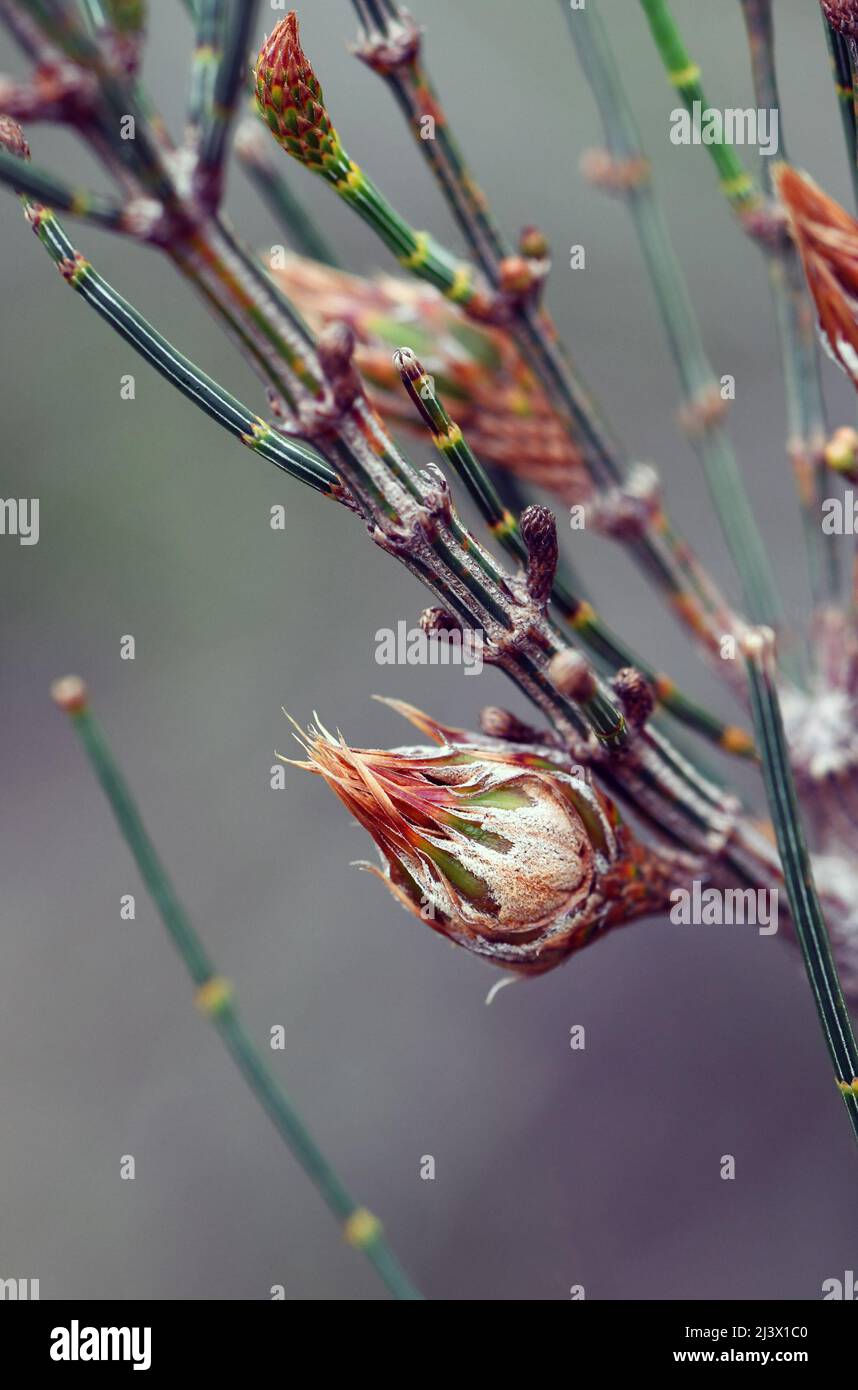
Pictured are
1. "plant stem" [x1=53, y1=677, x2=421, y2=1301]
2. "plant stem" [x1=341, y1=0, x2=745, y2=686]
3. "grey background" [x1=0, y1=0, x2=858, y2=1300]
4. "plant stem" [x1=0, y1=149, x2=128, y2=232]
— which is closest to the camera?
"plant stem" [x1=0, y1=149, x2=128, y2=232]

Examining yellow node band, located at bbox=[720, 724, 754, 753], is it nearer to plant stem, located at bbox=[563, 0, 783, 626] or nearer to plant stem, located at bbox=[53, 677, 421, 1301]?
plant stem, located at bbox=[563, 0, 783, 626]

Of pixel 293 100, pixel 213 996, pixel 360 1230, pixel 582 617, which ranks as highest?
pixel 293 100

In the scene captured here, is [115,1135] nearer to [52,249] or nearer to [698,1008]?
[698,1008]

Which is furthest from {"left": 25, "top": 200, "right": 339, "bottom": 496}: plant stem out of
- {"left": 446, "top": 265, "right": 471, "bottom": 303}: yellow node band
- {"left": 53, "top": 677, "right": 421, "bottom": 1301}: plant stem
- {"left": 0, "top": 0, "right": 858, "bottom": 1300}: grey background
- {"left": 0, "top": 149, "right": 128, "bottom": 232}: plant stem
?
{"left": 0, "top": 0, "right": 858, "bottom": 1300}: grey background

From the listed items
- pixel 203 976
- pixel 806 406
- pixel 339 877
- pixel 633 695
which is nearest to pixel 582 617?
pixel 633 695

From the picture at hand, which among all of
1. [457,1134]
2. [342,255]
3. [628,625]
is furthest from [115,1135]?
[342,255]

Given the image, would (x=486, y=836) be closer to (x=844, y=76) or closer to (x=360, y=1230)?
(x=844, y=76)
